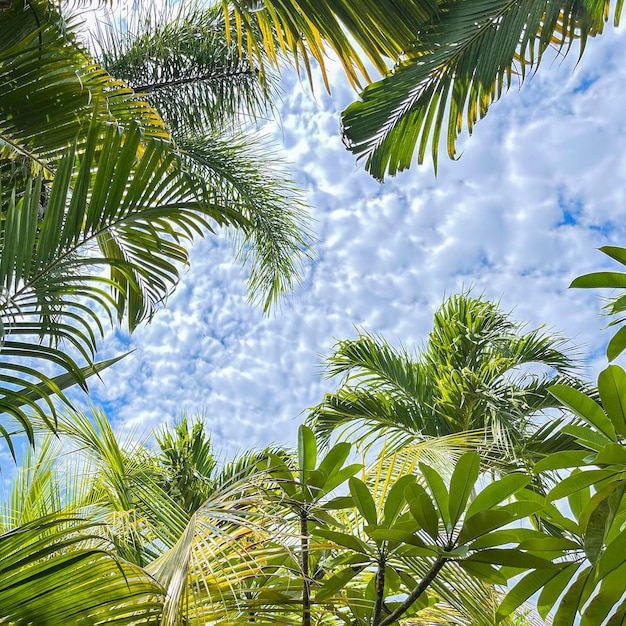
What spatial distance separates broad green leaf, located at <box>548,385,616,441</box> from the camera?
88cm

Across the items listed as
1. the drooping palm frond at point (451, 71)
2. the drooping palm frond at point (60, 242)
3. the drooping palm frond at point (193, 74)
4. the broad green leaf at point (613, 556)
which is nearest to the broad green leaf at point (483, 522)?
the broad green leaf at point (613, 556)

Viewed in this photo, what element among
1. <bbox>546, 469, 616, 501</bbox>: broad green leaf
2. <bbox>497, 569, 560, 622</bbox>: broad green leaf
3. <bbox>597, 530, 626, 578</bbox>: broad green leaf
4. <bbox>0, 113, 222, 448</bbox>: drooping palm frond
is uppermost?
<bbox>0, 113, 222, 448</bbox>: drooping palm frond

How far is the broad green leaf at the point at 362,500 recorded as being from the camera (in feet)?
3.02

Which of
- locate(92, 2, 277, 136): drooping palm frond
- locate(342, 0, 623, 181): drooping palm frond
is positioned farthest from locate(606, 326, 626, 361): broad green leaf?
locate(92, 2, 277, 136): drooping palm frond

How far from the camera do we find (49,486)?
2.24 m

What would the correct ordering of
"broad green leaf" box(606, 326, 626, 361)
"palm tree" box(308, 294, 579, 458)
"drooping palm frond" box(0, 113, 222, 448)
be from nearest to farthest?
"broad green leaf" box(606, 326, 626, 361) → "drooping palm frond" box(0, 113, 222, 448) → "palm tree" box(308, 294, 579, 458)

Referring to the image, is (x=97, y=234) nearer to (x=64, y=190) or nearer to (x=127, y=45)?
(x=64, y=190)

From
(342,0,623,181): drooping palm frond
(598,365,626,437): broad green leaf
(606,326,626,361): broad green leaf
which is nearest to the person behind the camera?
(598,365,626,437): broad green leaf

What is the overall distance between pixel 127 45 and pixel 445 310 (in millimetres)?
3646

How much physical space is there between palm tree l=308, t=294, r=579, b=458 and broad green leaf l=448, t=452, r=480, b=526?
11.1 ft

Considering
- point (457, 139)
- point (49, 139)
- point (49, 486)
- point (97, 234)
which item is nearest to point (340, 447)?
point (97, 234)

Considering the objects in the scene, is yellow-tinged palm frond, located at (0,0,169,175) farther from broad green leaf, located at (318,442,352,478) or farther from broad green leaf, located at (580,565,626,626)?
broad green leaf, located at (580,565,626,626)

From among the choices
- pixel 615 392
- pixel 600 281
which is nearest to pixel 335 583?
pixel 615 392

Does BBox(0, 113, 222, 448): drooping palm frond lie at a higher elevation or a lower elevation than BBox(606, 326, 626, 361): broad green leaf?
higher
